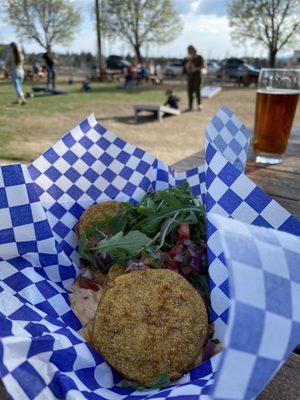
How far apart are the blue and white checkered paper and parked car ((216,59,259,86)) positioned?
80.4 ft

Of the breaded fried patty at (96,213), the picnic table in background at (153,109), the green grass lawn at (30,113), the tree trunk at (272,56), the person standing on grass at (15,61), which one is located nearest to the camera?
the breaded fried patty at (96,213)

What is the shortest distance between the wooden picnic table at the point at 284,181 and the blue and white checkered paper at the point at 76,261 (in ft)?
0.52

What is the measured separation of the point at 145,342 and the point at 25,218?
598 mm

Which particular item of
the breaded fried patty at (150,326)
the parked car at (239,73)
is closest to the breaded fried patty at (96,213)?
the breaded fried patty at (150,326)

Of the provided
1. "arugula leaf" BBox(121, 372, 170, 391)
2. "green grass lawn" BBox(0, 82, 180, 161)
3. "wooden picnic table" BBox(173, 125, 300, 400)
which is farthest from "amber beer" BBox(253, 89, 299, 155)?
"green grass lawn" BBox(0, 82, 180, 161)

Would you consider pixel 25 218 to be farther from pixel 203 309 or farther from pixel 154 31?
pixel 154 31

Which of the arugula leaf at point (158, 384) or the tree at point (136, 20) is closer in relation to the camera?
the arugula leaf at point (158, 384)

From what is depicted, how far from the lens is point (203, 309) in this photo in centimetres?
107

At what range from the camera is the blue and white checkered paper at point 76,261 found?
2.14 feet

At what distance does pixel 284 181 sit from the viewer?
1.96 metres

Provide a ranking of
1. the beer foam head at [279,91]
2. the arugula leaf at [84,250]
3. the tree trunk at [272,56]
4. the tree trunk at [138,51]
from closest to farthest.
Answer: the arugula leaf at [84,250] < the beer foam head at [279,91] < the tree trunk at [272,56] < the tree trunk at [138,51]

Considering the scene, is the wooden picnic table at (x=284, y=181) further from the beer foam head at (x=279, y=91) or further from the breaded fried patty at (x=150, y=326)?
the beer foam head at (x=279, y=91)

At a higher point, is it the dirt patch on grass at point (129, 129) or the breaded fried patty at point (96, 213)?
the breaded fried patty at point (96, 213)

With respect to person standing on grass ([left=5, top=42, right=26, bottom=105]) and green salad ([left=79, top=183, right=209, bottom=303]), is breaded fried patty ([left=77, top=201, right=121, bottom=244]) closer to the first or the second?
green salad ([left=79, top=183, right=209, bottom=303])
